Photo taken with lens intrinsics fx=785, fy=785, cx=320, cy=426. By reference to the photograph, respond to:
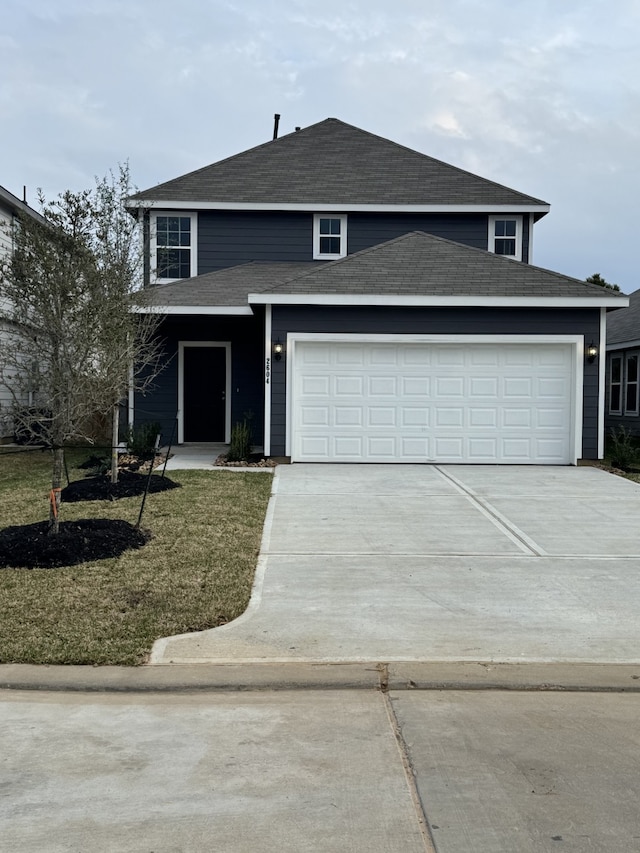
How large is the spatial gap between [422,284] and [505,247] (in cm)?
577

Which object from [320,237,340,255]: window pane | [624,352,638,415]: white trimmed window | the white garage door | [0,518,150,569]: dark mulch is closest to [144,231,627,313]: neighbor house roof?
A: the white garage door

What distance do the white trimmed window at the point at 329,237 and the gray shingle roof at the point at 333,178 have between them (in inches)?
17.1

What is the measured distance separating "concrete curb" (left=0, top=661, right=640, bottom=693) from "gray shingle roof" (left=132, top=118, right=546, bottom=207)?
14.3m

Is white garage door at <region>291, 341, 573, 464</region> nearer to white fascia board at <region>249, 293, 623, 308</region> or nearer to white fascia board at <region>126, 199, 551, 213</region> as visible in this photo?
white fascia board at <region>249, 293, 623, 308</region>

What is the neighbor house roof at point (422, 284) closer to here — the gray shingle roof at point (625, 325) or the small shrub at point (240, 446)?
the small shrub at point (240, 446)

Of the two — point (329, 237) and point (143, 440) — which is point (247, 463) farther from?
point (329, 237)

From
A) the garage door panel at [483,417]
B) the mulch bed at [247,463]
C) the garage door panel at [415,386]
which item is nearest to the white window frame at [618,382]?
the garage door panel at [483,417]

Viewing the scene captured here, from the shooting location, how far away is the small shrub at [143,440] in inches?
574

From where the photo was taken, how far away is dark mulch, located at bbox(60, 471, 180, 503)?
1029 centimetres

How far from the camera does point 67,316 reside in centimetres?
753

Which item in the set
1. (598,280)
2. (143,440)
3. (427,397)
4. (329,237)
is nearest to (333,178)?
(329,237)

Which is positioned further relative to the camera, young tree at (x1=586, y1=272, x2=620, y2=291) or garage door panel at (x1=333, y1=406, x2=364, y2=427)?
young tree at (x1=586, y1=272, x2=620, y2=291)

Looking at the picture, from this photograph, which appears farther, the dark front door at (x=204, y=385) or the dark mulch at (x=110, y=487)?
the dark front door at (x=204, y=385)

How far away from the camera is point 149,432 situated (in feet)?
49.8
